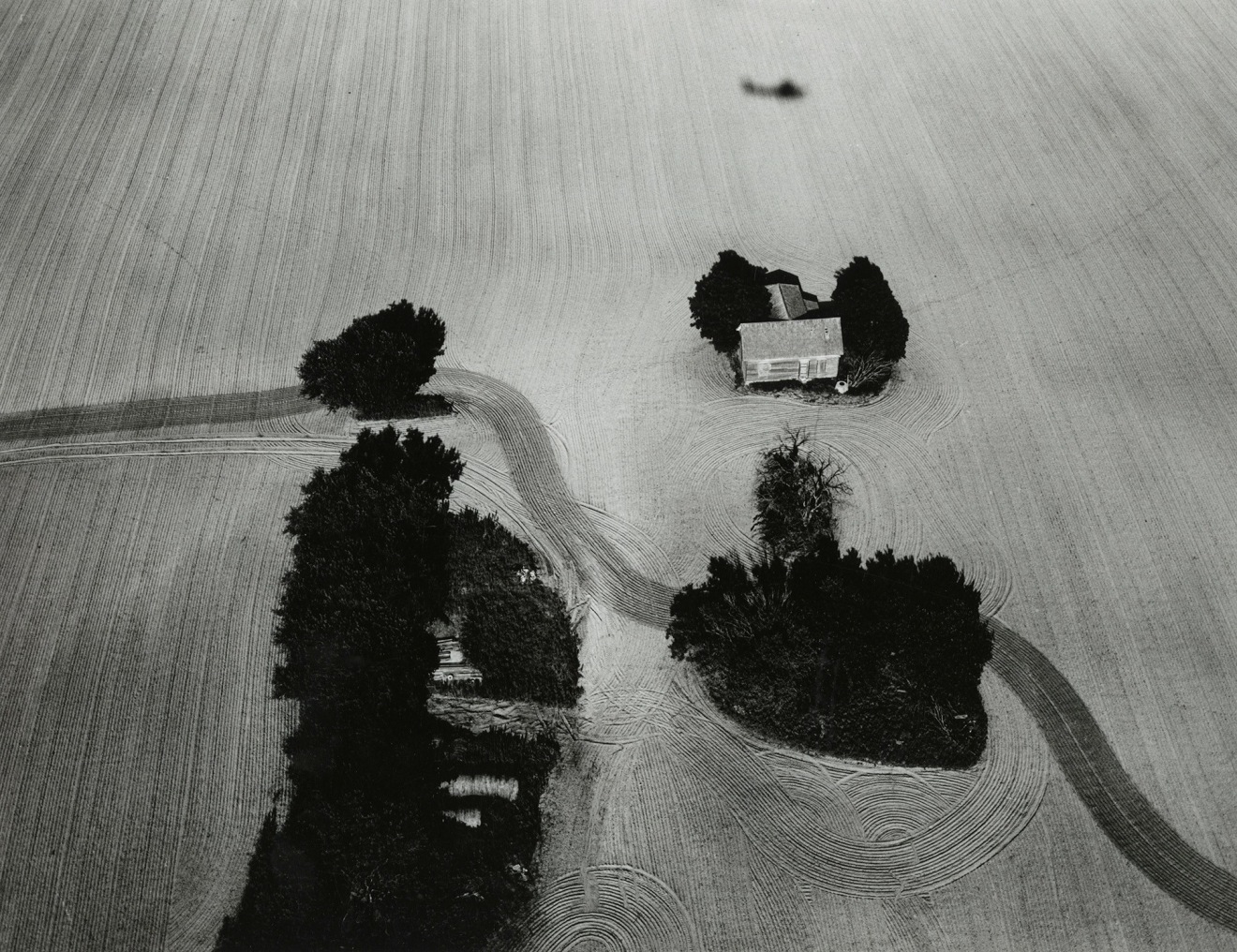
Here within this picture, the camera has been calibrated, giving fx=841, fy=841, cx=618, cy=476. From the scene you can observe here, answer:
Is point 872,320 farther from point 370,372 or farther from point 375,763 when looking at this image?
point 375,763

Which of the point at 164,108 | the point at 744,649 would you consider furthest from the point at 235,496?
the point at 164,108

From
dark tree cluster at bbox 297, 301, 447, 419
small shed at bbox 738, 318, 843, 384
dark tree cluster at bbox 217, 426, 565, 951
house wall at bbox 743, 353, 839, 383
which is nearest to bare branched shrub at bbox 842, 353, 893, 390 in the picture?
house wall at bbox 743, 353, 839, 383

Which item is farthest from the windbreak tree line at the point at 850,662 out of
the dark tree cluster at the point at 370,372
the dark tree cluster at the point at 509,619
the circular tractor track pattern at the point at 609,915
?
the dark tree cluster at the point at 370,372

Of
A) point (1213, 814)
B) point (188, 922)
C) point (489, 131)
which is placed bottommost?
point (188, 922)

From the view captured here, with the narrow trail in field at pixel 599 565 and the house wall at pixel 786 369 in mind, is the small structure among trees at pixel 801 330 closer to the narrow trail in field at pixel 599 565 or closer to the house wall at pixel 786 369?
the house wall at pixel 786 369

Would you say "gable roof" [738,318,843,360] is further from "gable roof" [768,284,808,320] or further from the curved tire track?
the curved tire track

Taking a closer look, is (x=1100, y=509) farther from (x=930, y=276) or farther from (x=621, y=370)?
(x=621, y=370)
